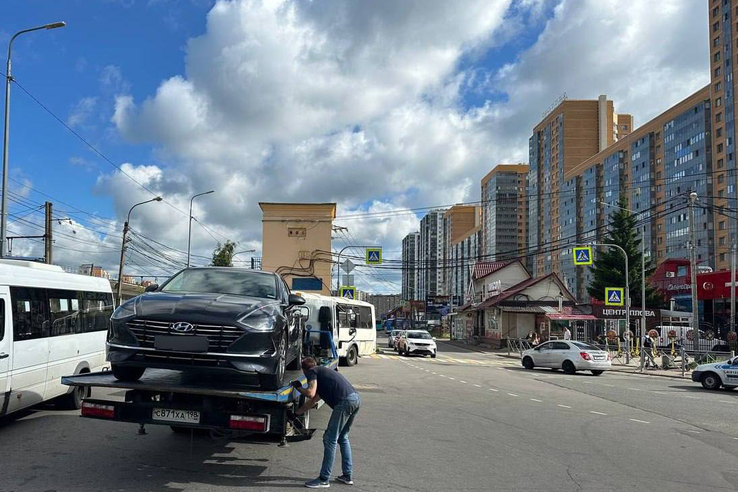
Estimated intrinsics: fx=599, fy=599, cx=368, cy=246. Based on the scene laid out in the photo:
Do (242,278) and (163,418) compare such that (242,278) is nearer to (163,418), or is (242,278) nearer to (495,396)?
(163,418)

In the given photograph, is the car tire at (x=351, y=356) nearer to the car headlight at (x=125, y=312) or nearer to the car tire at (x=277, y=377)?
the car tire at (x=277, y=377)

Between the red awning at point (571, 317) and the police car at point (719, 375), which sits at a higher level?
the red awning at point (571, 317)

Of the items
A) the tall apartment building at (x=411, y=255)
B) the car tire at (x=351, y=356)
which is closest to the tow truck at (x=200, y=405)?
the car tire at (x=351, y=356)

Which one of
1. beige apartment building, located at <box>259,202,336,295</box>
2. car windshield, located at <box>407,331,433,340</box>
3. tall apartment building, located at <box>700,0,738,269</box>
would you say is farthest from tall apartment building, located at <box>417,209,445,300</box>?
car windshield, located at <box>407,331,433,340</box>

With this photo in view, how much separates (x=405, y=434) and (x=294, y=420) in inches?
138

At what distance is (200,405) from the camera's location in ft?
19.8

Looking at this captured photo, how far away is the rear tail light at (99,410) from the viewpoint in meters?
6.20

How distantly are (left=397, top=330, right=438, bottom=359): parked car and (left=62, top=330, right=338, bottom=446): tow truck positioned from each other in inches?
1103

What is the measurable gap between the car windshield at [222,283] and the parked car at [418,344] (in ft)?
87.6

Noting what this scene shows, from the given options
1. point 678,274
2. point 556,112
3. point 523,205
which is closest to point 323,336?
point 678,274

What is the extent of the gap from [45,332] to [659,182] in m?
99.0

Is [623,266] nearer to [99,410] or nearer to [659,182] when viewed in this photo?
[659,182]

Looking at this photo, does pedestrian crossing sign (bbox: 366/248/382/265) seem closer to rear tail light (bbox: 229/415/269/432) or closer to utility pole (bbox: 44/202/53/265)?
utility pole (bbox: 44/202/53/265)

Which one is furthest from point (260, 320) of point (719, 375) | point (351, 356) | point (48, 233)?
point (48, 233)
